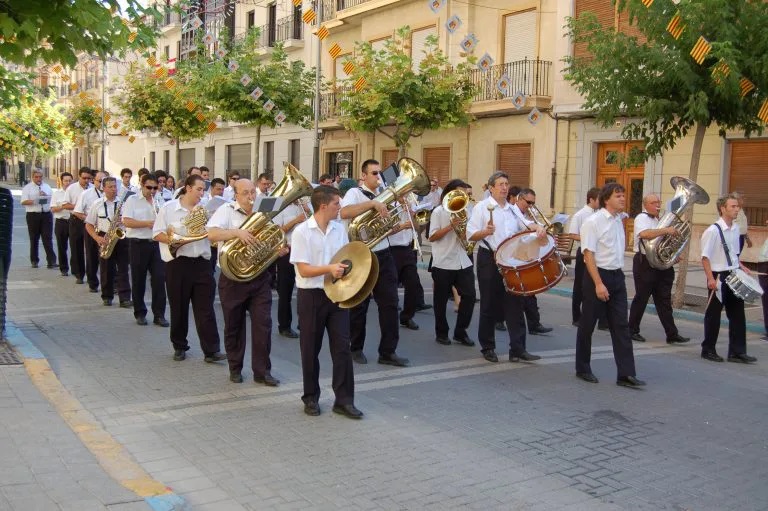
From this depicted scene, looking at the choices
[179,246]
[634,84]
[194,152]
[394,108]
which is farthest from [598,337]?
[194,152]

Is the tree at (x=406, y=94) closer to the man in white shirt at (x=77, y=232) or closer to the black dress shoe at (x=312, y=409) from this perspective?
the man in white shirt at (x=77, y=232)

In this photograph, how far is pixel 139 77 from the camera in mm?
28828

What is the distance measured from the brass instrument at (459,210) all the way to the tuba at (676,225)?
212 centimetres

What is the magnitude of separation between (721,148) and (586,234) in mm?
Answer: 11508

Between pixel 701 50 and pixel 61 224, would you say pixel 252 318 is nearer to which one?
pixel 701 50

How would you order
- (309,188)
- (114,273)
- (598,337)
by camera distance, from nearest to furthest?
(309,188)
(598,337)
(114,273)

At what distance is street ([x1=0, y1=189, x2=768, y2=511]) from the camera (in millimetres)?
4695

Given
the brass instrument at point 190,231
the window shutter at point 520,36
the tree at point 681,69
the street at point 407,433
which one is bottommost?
the street at point 407,433

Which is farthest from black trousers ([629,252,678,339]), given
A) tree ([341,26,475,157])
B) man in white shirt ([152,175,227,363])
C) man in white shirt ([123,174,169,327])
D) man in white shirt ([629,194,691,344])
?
tree ([341,26,475,157])

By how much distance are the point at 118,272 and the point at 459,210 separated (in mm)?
5079

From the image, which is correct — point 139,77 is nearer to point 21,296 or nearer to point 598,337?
point 21,296

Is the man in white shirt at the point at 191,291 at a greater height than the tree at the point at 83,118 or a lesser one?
lesser

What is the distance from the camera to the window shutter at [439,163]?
81.9 ft

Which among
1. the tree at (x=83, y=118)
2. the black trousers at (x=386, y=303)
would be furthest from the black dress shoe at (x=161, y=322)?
the tree at (x=83, y=118)
